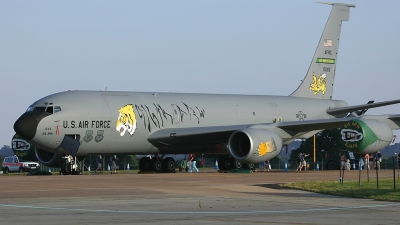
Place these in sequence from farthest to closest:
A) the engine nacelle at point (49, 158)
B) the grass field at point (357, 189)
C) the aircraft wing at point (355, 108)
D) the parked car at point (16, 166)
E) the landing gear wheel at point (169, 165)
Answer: the parked car at point (16, 166) → the aircraft wing at point (355, 108) → the landing gear wheel at point (169, 165) → the engine nacelle at point (49, 158) → the grass field at point (357, 189)

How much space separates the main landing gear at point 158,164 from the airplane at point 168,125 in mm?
46

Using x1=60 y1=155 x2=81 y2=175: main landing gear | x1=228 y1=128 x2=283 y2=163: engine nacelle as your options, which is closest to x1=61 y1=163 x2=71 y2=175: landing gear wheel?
x1=60 y1=155 x2=81 y2=175: main landing gear

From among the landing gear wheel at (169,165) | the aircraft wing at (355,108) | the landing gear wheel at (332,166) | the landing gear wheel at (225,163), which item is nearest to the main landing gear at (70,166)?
the landing gear wheel at (169,165)

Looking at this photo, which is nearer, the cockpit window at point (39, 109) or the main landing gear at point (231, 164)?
the cockpit window at point (39, 109)

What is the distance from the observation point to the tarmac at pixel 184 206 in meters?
11.9

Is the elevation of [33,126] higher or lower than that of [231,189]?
higher

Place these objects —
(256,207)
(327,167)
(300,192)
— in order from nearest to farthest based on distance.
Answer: (256,207) → (300,192) → (327,167)

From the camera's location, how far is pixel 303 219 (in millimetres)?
11836

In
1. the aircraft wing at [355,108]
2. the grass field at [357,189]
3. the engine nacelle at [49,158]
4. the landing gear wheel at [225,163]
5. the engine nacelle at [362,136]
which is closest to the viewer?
the grass field at [357,189]

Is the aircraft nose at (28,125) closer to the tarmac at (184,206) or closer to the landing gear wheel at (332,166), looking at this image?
the tarmac at (184,206)

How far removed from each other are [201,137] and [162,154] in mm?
2511

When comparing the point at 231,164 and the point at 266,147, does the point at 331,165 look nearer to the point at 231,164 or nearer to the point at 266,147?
the point at 231,164

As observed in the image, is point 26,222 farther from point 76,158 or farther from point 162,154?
point 162,154

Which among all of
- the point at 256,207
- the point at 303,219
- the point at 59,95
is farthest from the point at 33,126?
the point at 303,219
